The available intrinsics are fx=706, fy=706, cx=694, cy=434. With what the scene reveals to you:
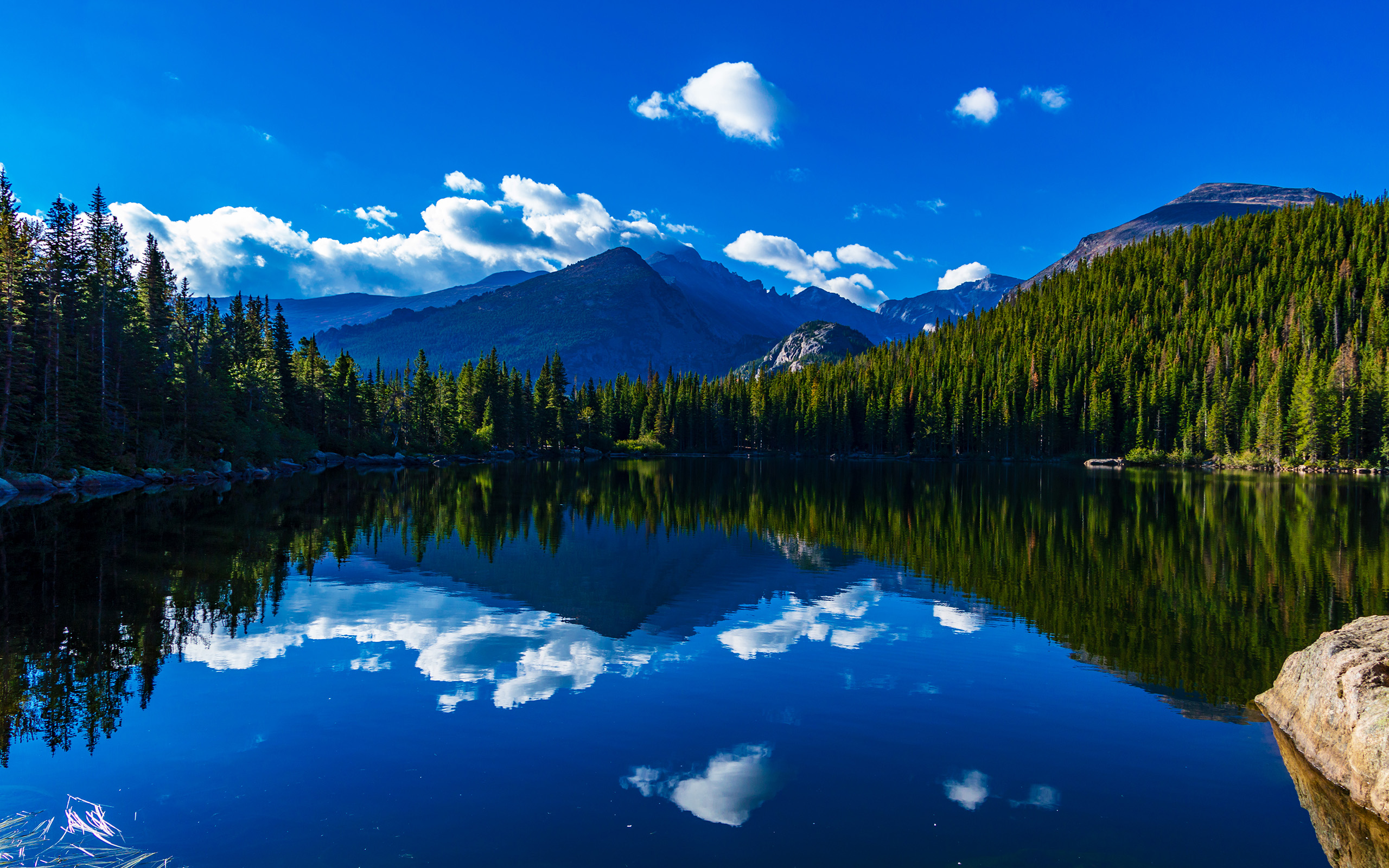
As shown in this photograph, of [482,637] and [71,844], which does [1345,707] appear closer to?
[482,637]

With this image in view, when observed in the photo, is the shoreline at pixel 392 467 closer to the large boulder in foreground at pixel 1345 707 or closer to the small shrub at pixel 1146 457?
the small shrub at pixel 1146 457

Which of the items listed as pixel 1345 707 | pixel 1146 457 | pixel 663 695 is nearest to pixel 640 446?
pixel 1146 457

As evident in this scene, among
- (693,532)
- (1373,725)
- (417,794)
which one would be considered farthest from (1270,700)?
(693,532)

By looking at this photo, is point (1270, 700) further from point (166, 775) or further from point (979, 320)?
point (979, 320)

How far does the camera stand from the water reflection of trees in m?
14.1

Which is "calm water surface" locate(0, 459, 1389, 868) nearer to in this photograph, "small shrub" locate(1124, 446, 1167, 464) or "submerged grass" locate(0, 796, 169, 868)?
"submerged grass" locate(0, 796, 169, 868)

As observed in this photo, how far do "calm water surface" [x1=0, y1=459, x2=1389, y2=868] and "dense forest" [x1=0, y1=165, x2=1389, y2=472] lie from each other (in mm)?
28617

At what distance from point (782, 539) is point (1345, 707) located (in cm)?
2324

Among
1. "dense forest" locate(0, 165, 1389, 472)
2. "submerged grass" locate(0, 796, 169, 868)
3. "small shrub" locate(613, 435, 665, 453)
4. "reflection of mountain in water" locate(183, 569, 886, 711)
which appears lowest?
"reflection of mountain in water" locate(183, 569, 886, 711)

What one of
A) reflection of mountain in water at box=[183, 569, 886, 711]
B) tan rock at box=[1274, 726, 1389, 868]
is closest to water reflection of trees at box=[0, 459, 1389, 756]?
reflection of mountain in water at box=[183, 569, 886, 711]

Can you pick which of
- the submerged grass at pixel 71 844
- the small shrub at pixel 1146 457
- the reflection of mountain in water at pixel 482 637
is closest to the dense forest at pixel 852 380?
the small shrub at pixel 1146 457

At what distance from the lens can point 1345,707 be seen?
30.7ft

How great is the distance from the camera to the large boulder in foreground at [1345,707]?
335 inches

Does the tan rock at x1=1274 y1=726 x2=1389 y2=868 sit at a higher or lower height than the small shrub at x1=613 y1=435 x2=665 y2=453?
lower
